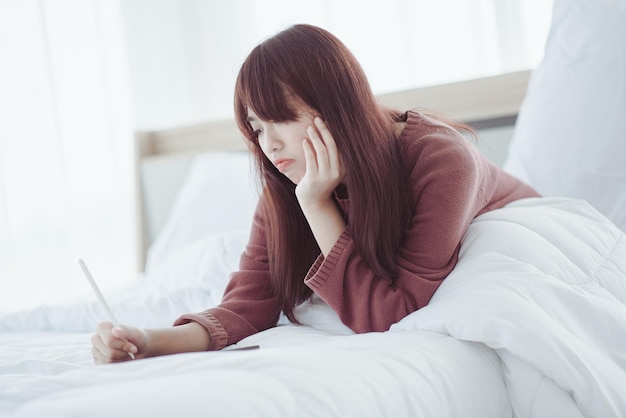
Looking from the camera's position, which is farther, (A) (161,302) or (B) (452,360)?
(A) (161,302)

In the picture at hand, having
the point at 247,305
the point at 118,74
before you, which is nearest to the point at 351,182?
the point at 247,305

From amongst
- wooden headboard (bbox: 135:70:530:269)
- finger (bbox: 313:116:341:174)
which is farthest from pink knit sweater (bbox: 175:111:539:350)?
wooden headboard (bbox: 135:70:530:269)

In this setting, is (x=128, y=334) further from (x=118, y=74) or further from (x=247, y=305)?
(x=118, y=74)

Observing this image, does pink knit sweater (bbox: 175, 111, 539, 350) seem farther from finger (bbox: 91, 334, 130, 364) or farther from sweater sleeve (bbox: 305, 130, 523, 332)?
finger (bbox: 91, 334, 130, 364)

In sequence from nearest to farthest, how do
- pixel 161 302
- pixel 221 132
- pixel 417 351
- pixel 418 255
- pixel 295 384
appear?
pixel 295 384
pixel 417 351
pixel 418 255
pixel 161 302
pixel 221 132

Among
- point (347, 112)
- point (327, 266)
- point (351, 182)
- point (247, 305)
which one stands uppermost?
point (347, 112)

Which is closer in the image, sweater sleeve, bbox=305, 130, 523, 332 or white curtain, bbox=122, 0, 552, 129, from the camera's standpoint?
sweater sleeve, bbox=305, 130, 523, 332

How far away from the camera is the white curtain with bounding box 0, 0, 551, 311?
2.54 m

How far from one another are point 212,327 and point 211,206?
1134 millimetres

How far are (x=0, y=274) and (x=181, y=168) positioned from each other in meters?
0.72

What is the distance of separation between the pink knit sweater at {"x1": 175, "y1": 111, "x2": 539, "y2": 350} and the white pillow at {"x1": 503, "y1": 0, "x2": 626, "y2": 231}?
0.50 meters

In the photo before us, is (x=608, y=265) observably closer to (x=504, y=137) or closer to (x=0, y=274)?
(x=504, y=137)

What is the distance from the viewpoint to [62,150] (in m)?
2.81

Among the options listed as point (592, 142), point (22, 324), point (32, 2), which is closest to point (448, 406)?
point (592, 142)
